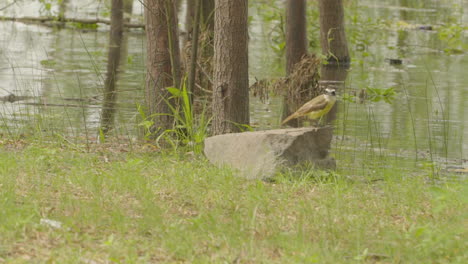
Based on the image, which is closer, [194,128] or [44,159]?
[44,159]

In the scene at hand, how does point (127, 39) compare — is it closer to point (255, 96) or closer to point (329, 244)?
point (255, 96)

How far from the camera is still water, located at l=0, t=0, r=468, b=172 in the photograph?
10113 mm

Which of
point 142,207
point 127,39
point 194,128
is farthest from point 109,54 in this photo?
point 142,207

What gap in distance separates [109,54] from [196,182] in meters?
12.9

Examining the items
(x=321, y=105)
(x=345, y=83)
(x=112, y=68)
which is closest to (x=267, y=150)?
(x=321, y=105)

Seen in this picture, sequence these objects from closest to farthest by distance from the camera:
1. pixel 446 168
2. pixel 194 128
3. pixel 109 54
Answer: pixel 446 168, pixel 194 128, pixel 109 54

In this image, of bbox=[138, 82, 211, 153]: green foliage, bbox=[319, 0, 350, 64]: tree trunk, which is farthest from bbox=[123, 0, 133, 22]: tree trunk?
bbox=[138, 82, 211, 153]: green foliage

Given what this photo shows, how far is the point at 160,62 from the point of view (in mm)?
9688

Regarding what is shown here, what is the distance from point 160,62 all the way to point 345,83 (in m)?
7.09

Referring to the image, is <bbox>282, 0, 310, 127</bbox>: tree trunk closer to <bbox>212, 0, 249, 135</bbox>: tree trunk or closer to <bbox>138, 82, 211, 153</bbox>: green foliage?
<bbox>138, 82, 211, 153</bbox>: green foliage

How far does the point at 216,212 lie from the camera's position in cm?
601

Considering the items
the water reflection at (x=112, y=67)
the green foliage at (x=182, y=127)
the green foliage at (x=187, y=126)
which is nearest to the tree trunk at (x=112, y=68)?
the water reflection at (x=112, y=67)

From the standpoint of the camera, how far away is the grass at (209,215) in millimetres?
5160

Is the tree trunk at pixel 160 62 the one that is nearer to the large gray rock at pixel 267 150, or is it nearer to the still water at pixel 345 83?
the still water at pixel 345 83
